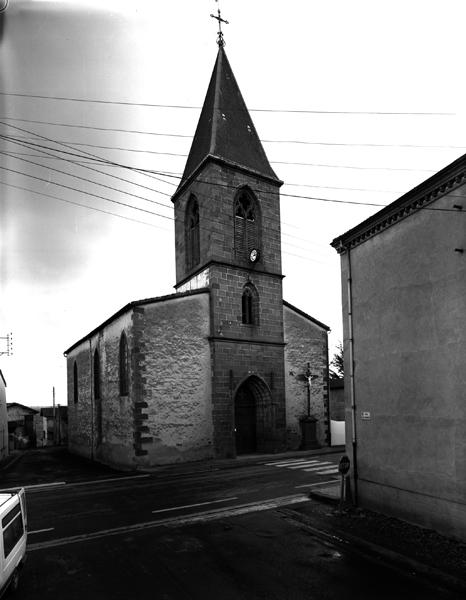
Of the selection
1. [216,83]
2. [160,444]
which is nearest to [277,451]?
[160,444]

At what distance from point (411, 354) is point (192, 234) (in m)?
17.3

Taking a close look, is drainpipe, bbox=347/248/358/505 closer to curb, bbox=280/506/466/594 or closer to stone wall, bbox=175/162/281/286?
curb, bbox=280/506/466/594

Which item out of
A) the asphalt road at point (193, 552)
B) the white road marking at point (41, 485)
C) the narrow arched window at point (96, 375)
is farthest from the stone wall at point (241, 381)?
the narrow arched window at point (96, 375)

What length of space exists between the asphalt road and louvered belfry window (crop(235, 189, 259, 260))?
41.3 ft

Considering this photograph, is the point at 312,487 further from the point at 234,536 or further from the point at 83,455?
the point at 83,455

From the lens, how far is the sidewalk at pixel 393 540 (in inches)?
254

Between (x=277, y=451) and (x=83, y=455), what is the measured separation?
13.4m

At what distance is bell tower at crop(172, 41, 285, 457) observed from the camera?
21.2 m

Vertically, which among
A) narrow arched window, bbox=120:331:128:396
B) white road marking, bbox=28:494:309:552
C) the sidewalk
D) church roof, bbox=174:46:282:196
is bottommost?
white road marking, bbox=28:494:309:552

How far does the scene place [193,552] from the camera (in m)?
7.46

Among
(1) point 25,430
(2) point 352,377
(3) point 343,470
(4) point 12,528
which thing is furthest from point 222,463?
(1) point 25,430

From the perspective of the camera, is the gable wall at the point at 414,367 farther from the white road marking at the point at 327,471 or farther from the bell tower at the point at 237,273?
the bell tower at the point at 237,273

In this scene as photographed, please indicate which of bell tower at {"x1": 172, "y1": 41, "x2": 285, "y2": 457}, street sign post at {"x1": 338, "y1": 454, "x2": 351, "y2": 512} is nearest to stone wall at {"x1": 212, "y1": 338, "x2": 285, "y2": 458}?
bell tower at {"x1": 172, "y1": 41, "x2": 285, "y2": 457}

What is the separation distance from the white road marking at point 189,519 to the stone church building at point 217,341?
8822mm
